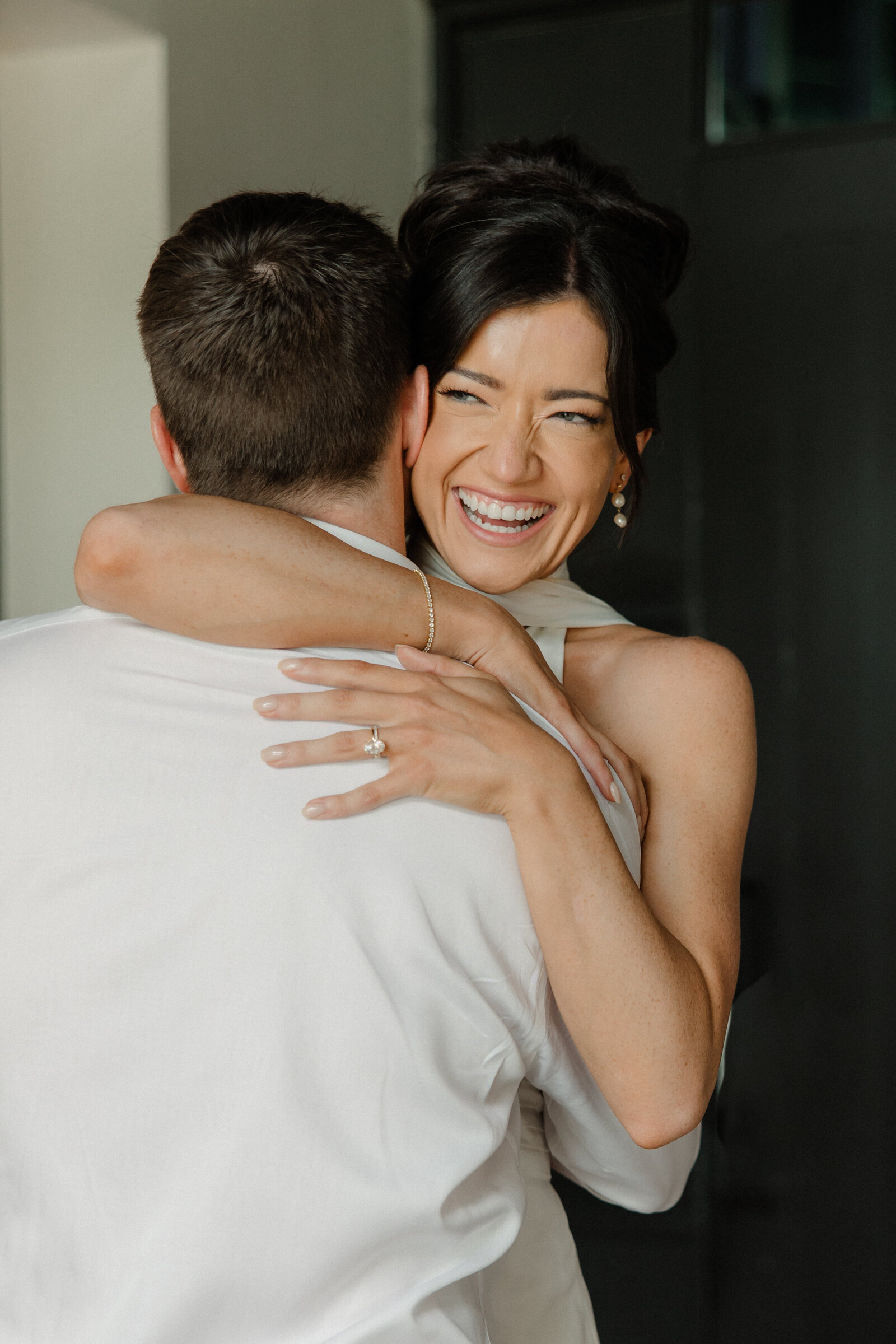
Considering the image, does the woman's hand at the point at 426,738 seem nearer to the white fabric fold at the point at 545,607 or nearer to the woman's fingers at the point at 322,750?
the woman's fingers at the point at 322,750

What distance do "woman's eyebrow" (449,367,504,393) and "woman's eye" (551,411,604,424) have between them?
0.24 ft

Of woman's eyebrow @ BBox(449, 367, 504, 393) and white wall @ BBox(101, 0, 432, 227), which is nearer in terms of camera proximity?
woman's eyebrow @ BBox(449, 367, 504, 393)

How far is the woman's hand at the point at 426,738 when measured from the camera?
84cm

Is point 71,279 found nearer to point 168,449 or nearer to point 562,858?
point 168,449

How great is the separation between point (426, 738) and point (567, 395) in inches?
24.5

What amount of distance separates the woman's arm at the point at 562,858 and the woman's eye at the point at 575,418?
47cm

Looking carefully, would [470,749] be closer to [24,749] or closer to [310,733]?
[310,733]

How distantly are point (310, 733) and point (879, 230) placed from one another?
8.30 ft

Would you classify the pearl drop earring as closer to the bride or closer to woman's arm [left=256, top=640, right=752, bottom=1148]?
the bride

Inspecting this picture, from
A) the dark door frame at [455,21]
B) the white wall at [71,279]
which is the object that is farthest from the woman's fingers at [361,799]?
the dark door frame at [455,21]

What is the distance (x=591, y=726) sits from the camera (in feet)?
4.02

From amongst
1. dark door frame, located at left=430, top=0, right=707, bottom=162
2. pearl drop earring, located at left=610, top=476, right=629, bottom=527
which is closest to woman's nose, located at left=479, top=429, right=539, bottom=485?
pearl drop earring, located at left=610, top=476, right=629, bottom=527

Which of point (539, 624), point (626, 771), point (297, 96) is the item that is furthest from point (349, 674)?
point (297, 96)

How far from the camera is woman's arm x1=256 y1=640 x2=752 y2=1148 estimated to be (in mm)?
866
